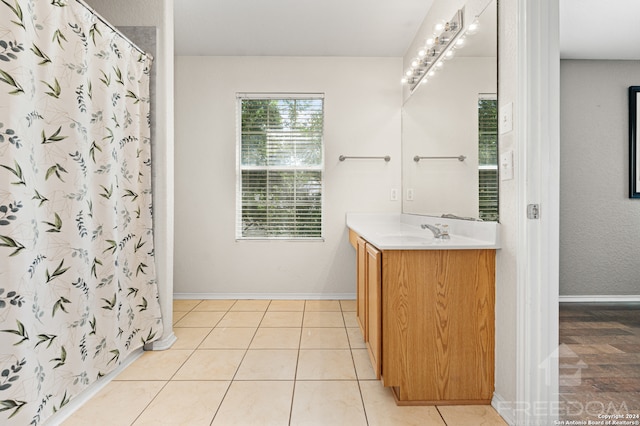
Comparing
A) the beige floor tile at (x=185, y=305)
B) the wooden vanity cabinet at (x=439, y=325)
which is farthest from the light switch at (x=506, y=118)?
the beige floor tile at (x=185, y=305)

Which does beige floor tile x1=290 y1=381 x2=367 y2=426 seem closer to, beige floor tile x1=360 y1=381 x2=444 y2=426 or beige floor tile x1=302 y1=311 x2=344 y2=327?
beige floor tile x1=360 y1=381 x2=444 y2=426

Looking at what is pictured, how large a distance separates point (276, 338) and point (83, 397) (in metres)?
1.20

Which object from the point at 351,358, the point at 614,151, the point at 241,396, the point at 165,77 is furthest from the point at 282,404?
the point at 614,151

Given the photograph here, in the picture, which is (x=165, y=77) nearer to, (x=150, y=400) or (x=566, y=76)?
(x=150, y=400)

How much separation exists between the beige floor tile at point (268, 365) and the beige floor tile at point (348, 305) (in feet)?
3.23

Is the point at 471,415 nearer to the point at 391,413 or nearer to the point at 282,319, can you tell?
the point at 391,413

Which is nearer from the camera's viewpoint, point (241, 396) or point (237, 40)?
point (241, 396)

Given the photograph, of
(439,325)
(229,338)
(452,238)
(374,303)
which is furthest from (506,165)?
(229,338)

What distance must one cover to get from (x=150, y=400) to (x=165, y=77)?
78.5 inches

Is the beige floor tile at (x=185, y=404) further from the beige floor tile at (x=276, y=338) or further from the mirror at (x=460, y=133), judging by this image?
the mirror at (x=460, y=133)

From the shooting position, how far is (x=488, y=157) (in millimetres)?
1814

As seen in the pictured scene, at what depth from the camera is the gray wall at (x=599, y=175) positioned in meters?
3.38

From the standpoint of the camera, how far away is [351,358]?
7.25ft

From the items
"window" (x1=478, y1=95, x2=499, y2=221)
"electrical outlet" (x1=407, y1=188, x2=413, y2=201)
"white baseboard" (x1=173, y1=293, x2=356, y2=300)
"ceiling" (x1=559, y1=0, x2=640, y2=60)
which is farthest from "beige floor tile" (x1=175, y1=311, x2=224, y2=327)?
"ceiling" (x1=559, y1=0, x2=640, y2=60)
